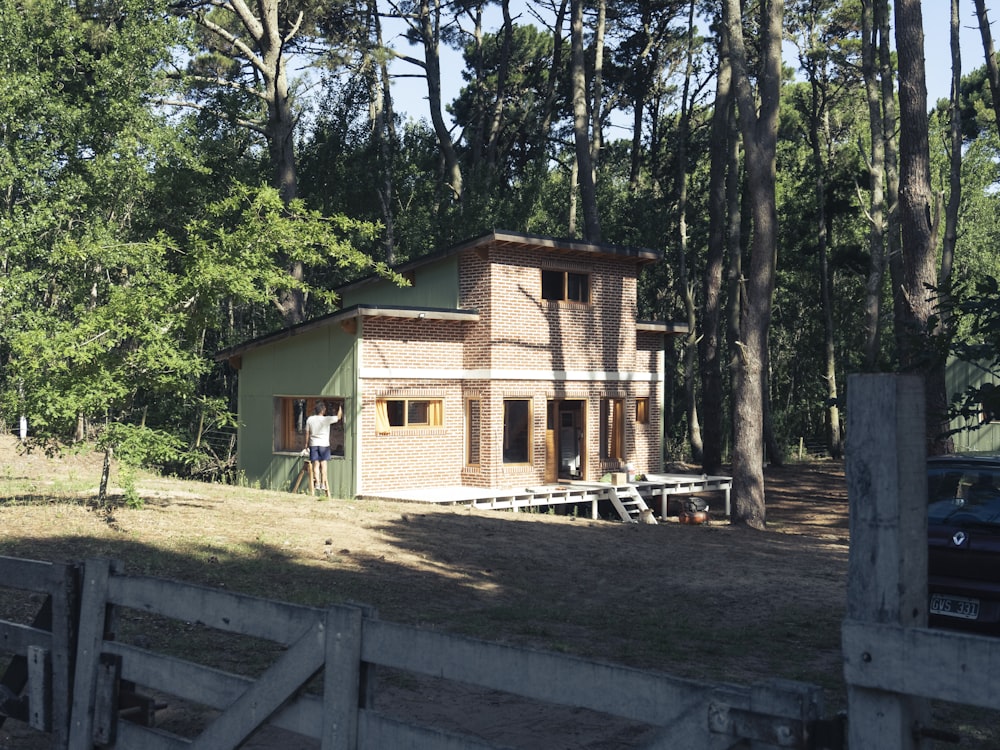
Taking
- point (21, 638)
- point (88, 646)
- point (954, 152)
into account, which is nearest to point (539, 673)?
point (88, 646)

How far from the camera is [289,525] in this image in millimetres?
14844

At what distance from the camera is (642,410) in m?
27.9

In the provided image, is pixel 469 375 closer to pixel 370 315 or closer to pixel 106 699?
pixel 370 315

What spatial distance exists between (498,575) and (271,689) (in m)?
8.82

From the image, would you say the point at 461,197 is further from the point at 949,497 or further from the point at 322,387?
the point at 949,497

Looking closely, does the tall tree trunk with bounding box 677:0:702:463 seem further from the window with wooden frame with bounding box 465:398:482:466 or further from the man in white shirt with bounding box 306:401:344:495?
the man in white shirt with bounding box 306:401:344:495

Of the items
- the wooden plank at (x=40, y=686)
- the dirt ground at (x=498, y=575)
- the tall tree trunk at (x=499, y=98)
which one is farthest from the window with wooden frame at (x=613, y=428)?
the wooden plank at (x=40, y=686)

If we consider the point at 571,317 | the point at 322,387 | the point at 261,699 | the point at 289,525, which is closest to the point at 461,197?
the point at 571,317

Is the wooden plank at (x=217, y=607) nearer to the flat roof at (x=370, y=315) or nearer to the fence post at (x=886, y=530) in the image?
the fence post at (x=886, y=530)

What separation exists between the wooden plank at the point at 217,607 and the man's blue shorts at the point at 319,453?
16320 mm

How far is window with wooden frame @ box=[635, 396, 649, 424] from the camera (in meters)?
27.7

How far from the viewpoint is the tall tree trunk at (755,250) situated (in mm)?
21000

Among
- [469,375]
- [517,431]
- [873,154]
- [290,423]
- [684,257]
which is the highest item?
[873,154]

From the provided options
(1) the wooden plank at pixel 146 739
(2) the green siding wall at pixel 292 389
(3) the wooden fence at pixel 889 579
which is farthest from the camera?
(2) the green siding wall at pixel 292 389
